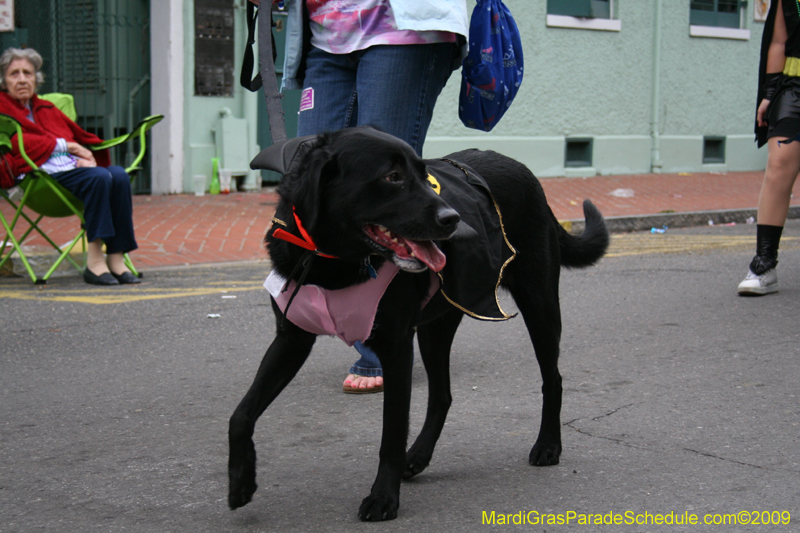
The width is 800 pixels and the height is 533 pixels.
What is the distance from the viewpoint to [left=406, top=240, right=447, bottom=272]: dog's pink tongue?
7.43ft

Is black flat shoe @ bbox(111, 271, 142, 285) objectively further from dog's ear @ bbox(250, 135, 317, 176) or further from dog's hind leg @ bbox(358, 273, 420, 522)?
dog's hind leg @ bbox(358, 273, 420, 522)

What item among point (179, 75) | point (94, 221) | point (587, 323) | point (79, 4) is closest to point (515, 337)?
point (587, 323)

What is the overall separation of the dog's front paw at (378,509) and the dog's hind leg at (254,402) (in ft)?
0.97

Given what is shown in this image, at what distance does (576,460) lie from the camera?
9.14 ft

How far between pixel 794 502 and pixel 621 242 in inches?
250

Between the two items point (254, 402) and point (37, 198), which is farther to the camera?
point (37, 198)

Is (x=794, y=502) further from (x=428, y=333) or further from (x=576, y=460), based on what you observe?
(x=428, y=333)

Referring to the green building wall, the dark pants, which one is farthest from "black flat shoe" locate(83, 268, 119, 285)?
the green building wall

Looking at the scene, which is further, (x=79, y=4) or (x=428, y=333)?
(x=79, y=4)

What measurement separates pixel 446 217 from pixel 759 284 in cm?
370

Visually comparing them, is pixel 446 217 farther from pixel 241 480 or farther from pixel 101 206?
pixel 101 206

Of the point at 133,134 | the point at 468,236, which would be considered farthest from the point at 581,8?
the point at 468,236

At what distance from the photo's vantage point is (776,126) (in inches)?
205

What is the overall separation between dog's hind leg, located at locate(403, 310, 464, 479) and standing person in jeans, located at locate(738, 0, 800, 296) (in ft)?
10.0
